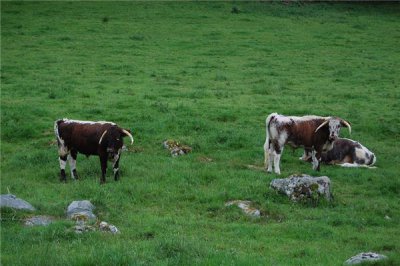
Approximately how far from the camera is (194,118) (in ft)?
78.1

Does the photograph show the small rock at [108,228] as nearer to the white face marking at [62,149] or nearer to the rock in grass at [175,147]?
the white face marking at [62,149]

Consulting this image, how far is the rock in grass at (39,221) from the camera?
1252cm

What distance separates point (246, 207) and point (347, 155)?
6.56m

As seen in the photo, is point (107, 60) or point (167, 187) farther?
point (107, 60)

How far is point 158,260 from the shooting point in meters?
10.5

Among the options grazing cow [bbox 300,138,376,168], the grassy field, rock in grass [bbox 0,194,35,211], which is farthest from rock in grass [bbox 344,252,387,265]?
grazing cow [bbox 300,138,376,168]

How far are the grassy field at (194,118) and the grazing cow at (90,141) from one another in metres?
0.60

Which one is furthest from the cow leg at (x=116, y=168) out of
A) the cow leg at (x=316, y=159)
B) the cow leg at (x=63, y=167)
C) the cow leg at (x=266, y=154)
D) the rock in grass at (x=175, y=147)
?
the cow leg at (x=316, y=159)

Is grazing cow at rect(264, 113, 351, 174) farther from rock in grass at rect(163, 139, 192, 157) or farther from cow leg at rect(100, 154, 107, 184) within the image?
cow leg at rect(100, 154, 107, 184)

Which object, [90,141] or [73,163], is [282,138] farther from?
[73,163]

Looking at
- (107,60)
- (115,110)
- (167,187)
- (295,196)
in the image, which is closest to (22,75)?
(107,60)

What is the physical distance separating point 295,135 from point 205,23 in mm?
32347

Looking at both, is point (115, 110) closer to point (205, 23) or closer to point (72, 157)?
point (72, 157)

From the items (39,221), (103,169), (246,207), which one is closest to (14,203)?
(39,221)
